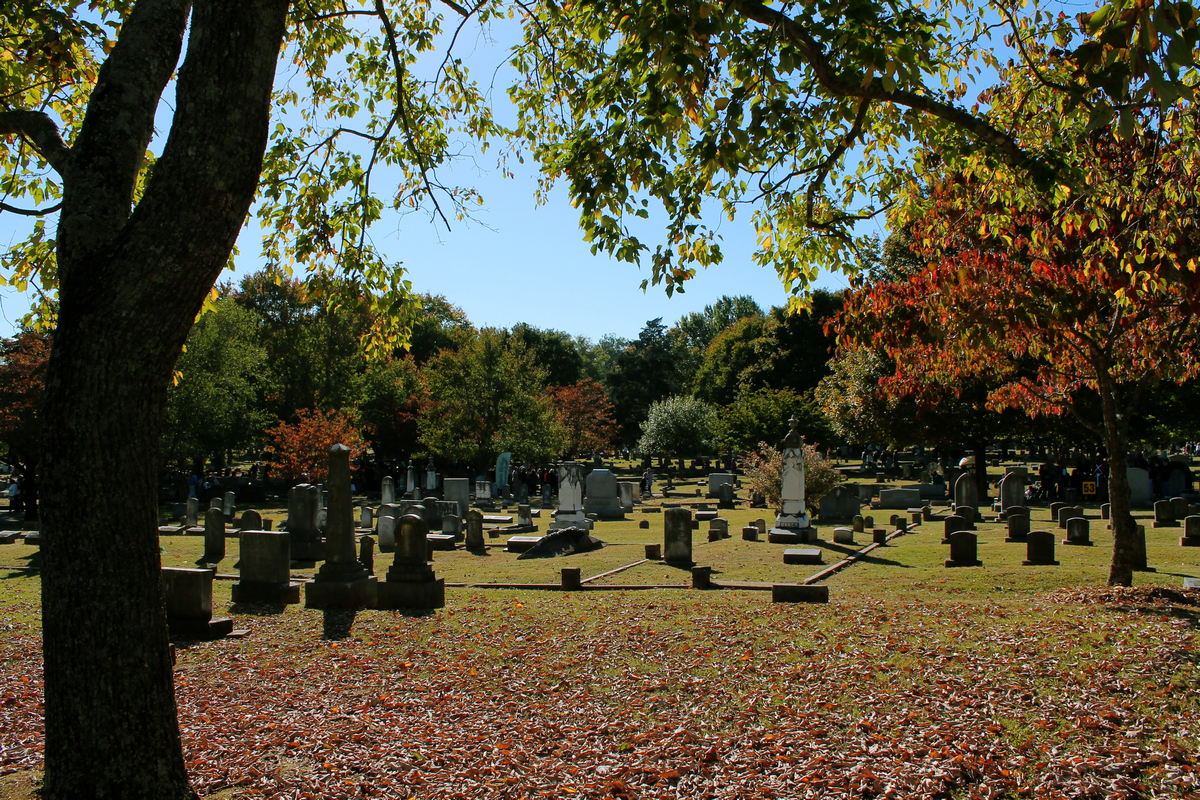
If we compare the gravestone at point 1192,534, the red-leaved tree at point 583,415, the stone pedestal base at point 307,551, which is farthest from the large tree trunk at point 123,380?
the red-leaved tree at point 583,415

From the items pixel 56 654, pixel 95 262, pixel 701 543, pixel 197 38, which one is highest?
pixel 197 38

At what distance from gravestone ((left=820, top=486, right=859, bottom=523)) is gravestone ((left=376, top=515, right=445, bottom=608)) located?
49.8 ft

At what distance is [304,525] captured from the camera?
1570cm

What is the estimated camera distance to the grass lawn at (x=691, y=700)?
449 cm

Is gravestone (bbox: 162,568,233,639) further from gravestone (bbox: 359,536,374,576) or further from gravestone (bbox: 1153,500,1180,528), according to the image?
gravestone (bbox: 1153,500,1180,528)

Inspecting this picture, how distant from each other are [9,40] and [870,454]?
53.0m

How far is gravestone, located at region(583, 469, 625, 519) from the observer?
2694 cm

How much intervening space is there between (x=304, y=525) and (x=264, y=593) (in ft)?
18.1

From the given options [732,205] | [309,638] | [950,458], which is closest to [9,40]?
[309,638]

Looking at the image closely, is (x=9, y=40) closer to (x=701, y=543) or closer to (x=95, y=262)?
(x=95, y=262)

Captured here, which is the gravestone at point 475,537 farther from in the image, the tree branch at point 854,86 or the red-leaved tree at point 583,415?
the red-leaved tree at point 583,415

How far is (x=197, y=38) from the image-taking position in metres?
3.72

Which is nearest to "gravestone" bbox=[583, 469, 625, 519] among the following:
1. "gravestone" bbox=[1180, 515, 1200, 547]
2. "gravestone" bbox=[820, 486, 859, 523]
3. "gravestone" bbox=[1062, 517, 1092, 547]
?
"gravestone" bbox=[820, 486, 859, 523]

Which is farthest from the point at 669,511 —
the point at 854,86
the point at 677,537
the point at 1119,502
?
the point at 854,86
